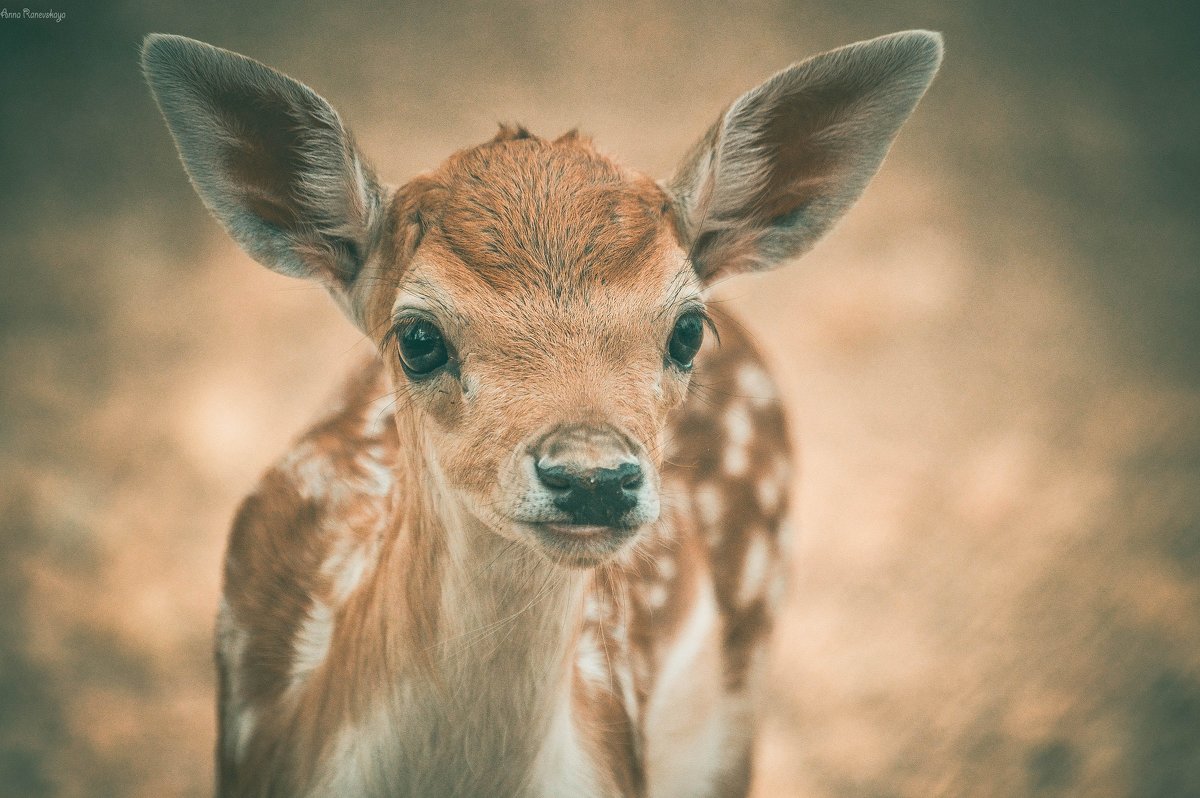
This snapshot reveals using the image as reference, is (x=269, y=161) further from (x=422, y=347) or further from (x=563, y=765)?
(x=563, y=765)

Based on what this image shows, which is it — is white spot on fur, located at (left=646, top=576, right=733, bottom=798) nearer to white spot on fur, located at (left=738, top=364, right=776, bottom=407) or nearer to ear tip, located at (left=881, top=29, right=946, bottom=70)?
white spot on fur, located at (left=738, top=364, right=776, bottom=407)

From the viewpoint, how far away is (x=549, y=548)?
1.57 meters

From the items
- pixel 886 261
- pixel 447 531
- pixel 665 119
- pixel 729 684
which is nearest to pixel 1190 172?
pixel 886 261

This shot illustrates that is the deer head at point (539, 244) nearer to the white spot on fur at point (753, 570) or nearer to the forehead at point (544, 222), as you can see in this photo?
the forehead at point (544, 222)

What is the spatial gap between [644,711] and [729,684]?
580mm

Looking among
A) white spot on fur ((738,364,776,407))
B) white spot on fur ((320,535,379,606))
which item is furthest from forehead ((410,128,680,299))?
white spot on fur ((738,364,776,407))

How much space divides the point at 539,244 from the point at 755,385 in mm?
1525

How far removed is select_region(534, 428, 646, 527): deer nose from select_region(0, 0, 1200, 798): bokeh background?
2.31 metres

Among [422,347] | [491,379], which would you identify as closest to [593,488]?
[491,379]

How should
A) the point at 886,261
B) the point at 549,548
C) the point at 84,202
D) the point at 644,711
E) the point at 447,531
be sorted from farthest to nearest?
the point at 886,261, the point at 84,202, the point at 644,711, the point at 447,531, the point at 549,548

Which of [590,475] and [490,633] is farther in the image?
[490,633]

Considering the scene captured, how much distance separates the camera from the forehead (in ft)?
5.44

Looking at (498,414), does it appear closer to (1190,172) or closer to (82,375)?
(82,375)

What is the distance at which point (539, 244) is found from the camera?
1.68m
